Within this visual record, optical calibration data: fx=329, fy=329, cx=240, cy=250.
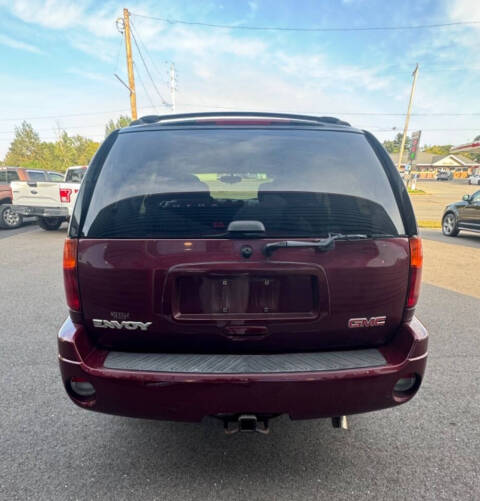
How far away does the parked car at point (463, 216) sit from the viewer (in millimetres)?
9438

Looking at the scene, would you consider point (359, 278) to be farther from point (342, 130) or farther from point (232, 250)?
point (342, 130)

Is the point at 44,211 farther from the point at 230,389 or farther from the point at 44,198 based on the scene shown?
the point at 230,389

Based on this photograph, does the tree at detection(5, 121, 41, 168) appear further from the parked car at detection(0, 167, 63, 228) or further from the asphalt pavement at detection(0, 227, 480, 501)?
the asphalt pavement at detection(0, 227, 480, 501)

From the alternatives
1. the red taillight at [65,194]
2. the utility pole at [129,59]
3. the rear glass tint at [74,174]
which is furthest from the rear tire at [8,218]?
the utility pole at [129,59]

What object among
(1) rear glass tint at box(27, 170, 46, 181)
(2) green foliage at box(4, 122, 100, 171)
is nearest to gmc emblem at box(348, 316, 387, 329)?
(1) rear glass tint at box(27, 170, 46, 181)

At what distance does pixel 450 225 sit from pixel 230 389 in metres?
11.2

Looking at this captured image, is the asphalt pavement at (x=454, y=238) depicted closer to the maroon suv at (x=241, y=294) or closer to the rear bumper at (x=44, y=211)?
the maroon suv at (x=241, y=294)

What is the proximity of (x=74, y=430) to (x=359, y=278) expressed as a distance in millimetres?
2053

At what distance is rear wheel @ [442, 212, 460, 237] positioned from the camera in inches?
400

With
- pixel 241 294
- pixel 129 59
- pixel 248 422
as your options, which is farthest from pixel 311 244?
pixel 129 59

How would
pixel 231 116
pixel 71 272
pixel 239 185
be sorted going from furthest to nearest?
pixel 231 116, pixel 239 185, pixel 71 272

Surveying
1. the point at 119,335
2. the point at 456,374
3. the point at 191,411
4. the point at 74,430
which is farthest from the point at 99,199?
the point at 456,374

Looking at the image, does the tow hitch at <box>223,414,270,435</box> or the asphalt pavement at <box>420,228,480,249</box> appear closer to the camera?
the tow hitch at <box>223,414,270,435</box>

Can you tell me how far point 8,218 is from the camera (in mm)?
10523
